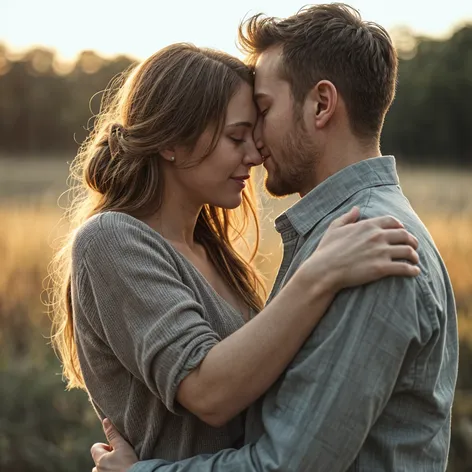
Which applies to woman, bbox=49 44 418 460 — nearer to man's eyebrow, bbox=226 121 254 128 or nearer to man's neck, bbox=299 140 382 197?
man's eyebrow, bbox=226 121 254 128

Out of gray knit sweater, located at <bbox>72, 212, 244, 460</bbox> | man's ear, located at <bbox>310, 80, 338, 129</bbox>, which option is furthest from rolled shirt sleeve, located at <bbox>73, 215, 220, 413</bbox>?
man's ear, located at <bbox>310, 80, 338, 129</bbox>

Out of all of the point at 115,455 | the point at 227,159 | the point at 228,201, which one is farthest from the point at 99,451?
the point at 227,159

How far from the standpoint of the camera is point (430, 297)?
2061 mm

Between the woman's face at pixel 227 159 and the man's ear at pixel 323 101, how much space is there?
0.90ft

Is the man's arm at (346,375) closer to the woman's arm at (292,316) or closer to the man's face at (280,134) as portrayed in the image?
the woman's arm at (292,316)

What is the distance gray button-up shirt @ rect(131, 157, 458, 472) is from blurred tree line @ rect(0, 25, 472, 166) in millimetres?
21450

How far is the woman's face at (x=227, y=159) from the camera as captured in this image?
2.64 metres

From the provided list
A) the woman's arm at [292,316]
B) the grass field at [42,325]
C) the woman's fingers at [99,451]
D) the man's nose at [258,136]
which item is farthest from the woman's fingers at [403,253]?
the grass field at [42,325]

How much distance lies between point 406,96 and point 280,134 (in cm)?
2571

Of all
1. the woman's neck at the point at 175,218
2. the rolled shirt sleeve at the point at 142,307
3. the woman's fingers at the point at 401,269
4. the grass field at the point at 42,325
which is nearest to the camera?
the woman's fingers at the point at 401,269

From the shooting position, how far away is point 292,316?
2.11m

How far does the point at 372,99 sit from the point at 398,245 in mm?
594

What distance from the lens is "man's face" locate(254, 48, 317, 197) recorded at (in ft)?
8.19

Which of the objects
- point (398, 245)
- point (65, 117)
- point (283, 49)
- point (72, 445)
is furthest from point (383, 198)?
point (65, 117)
